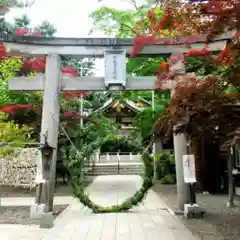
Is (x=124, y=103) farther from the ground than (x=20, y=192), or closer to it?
farther from the ground

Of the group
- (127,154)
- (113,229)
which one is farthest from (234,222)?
(127,154)

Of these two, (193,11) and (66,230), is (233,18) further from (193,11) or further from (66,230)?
(66,230)

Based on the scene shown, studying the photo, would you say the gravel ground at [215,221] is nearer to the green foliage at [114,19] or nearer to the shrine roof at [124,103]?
the green foliage at [114,19]

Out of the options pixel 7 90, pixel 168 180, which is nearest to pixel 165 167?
pixel 168 180

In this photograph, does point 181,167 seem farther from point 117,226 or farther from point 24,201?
point 24,201

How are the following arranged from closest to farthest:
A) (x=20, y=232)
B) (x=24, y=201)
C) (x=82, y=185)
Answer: (x=20, y=232) < (x=82, y=185) < (x=24, y=201)

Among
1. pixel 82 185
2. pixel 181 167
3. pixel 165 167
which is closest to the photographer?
pixel 181 167

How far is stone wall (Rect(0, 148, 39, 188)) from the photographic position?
16.9 metres

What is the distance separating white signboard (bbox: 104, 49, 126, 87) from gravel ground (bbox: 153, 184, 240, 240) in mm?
A: 4031

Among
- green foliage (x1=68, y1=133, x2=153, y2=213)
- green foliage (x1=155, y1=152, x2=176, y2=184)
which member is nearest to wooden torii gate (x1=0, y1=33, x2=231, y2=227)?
green foliage (x1=68, y1=133, x2=153, y2=213)

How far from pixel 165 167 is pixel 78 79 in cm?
1298

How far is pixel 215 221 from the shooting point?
10031mm

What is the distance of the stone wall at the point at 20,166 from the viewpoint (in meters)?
16.9

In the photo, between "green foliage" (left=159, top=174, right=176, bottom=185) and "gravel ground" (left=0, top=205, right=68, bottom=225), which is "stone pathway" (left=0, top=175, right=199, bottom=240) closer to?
"gravel ground" (left=0, top=205, right=68, bottom=225)
